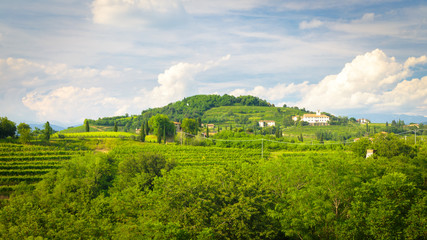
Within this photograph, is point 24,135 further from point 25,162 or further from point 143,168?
point 143,168

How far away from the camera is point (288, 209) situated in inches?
1079

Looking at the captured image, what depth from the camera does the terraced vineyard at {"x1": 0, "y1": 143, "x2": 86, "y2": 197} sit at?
50.1 meters

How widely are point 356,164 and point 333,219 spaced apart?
8894mm

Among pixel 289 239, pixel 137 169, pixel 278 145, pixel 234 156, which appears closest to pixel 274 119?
pixel 278 145

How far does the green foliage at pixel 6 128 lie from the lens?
6762 cm

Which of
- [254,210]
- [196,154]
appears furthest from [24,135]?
[254,210]

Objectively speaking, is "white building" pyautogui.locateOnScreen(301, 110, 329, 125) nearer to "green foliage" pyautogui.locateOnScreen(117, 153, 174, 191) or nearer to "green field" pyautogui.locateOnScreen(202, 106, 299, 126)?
"green field" pyautogui.locateOnScreen(202, 106, 299, 126)

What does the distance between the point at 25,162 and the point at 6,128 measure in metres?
19.4

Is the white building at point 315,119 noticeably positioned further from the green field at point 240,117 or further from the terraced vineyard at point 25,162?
the terraced vineyard at point 25,162

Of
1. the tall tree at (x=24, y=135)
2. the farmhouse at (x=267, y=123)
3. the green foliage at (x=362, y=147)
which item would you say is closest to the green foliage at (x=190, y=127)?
the tall tree at (x=24, y=135)

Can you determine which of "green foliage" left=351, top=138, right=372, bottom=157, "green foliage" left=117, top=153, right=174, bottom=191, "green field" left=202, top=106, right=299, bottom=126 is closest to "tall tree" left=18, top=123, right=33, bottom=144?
"green foliage" left=117, top=153, right=174, bottom=191

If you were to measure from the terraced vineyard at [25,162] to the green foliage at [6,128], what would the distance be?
8015mm

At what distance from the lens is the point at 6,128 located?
224 ft

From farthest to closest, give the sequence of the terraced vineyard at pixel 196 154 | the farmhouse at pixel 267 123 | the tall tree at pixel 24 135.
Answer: the farmhouse at pixel 267 123
the terraced vineyard at pixel 196 154
the tall tree at pixel 24 135
